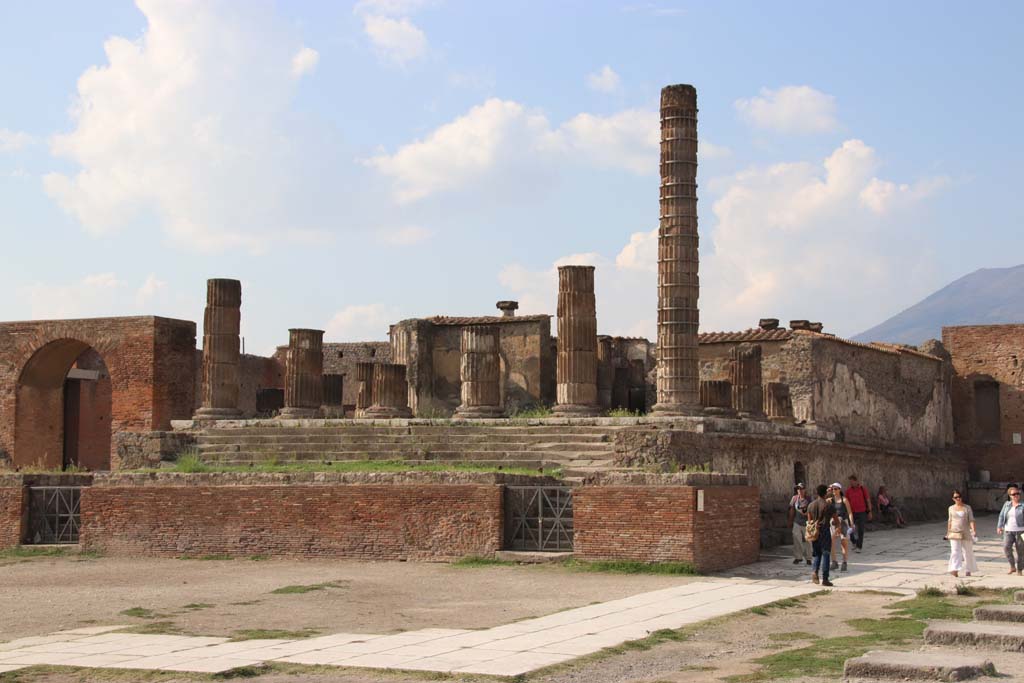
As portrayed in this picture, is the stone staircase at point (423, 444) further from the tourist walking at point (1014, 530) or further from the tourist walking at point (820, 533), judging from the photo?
the tourist walking at point (1014, 530)

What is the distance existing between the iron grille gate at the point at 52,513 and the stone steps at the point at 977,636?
1346cm

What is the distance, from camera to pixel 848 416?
27219 millimetres

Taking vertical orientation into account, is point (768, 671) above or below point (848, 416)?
below

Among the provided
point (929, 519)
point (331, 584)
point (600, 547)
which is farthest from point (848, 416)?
point (331, 584)

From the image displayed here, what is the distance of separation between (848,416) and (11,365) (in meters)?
17.7

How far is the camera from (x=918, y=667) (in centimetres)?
807

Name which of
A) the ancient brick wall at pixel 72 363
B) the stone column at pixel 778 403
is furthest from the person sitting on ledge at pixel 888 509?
the ancient brick wall at pixel 72 363

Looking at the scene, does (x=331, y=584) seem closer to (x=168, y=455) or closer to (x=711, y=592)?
(x=711, y=592)

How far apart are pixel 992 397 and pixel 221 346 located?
1951 centimetres

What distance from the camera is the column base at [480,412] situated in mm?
23250

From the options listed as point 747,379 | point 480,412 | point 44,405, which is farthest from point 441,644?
point 44,405

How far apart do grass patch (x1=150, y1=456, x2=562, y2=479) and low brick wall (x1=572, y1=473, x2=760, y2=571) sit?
198 centimetres

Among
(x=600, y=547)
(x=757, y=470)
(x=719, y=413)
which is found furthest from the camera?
(x=719, y=413)

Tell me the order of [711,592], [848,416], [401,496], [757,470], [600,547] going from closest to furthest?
[711,592] < [600,547] < [401,496] < [757,470] < [848,416]
